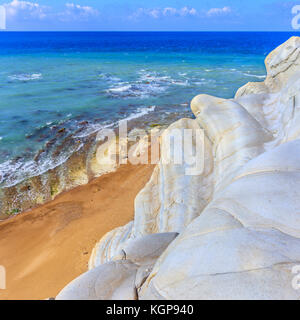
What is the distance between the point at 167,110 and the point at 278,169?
17.2 m

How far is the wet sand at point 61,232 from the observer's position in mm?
6613

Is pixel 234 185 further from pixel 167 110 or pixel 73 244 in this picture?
pixel 167 110

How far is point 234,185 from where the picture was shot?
3.23m

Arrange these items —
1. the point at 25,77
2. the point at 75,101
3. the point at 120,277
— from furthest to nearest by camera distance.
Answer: the point at 25,77, the point at 75,101, the point at 120,277

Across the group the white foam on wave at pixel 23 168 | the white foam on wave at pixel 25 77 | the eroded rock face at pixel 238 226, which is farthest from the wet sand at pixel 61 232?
the white foam on wave at pixel 25 77

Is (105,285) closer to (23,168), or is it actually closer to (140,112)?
(23,168)

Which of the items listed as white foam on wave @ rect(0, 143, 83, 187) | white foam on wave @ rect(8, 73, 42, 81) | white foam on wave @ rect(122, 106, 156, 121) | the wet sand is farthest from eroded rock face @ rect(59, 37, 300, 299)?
white foam on wave @ rect(8, 73, 42, 81)

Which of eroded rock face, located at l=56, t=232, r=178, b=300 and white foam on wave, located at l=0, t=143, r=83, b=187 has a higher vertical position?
eroded rock face, located at l=56, t=232, r=178, b=300

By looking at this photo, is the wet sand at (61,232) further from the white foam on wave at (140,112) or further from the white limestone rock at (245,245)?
the white foam on wave at (140,112)

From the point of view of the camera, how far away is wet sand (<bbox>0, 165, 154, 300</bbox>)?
661 cm

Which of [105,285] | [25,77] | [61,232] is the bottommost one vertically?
[61,232]

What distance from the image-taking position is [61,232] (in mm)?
8328

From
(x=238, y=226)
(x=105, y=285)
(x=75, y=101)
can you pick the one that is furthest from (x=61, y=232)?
(x=75, y=101)

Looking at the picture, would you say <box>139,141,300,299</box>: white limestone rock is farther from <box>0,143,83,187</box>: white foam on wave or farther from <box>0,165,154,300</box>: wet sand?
<box>0,143,83,187</box>: white foam on wave
